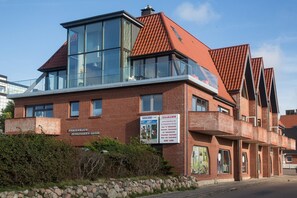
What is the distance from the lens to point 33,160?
15.7 metres

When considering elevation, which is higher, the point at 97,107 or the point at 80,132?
the point at 97,107

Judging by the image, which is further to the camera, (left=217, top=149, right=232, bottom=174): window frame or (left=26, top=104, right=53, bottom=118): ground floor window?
(left=217, top=149, right=232, bottom=174): window frame

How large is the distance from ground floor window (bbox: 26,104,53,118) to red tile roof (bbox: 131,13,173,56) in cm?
747

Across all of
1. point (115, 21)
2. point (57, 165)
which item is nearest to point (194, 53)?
point (115, 21)

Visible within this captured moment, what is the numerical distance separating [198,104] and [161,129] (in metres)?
4.00

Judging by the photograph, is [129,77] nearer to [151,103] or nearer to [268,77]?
[151,103]

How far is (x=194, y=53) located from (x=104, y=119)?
9942mm

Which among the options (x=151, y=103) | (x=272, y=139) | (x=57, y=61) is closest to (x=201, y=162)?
(x=151, y=103)

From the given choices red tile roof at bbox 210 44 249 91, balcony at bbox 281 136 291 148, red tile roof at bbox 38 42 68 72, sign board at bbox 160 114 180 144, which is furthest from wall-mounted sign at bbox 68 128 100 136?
balcony at bbox 281 136 291 148

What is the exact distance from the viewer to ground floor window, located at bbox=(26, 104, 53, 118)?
3297cm

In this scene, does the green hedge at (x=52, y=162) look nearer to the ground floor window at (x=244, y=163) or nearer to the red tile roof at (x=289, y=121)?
the ground floor window at (x=244, y=163)

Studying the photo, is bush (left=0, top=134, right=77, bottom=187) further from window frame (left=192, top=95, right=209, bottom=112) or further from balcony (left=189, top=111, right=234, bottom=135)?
window frame (left=192, top=95, right=209, bottom=112)

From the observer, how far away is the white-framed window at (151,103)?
28.6 metres

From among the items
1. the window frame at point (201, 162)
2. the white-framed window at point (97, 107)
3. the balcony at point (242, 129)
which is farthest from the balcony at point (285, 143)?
the white-framed window at point (97, 107)
